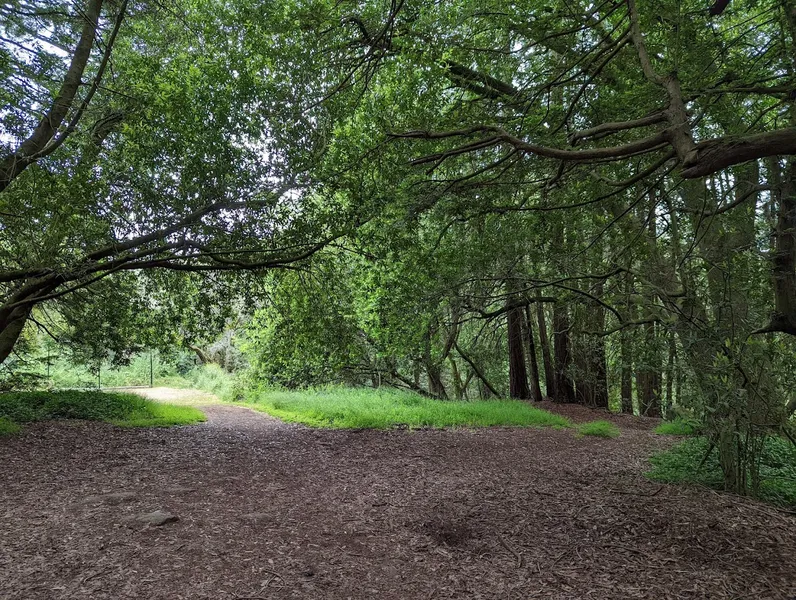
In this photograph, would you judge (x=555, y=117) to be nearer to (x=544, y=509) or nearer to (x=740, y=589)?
(x=544, y=509)

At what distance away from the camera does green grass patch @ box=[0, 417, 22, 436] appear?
7004 mm

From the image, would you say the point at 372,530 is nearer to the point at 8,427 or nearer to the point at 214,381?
the point at 8,427

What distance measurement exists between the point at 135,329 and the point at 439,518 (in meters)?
6.93

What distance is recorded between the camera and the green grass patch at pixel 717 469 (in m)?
4.41

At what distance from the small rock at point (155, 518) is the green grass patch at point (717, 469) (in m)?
4.77

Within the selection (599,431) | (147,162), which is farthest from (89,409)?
(599,431)

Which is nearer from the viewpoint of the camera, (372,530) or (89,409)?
(372,530)

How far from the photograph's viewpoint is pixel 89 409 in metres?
9.39

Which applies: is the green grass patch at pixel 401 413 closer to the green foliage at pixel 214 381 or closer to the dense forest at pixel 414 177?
the dense forest at pixel 414 177

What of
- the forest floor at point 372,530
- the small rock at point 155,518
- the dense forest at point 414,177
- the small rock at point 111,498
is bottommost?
the forest floor at point 372,530

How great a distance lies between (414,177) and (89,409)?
808 cm

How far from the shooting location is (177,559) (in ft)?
10.2

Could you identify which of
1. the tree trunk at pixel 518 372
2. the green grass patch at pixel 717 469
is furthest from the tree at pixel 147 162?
the tree trunk at pixel 518 372

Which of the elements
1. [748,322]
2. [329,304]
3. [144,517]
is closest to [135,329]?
[329,304]
